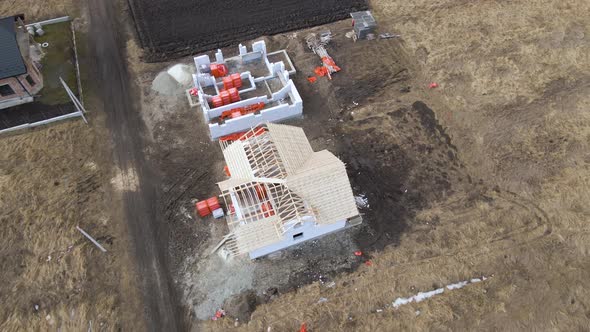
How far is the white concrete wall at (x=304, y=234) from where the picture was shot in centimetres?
2358

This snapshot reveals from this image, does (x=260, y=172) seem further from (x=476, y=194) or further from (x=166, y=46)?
(x=166, y=46)

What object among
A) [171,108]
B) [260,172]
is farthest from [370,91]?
[171,108]

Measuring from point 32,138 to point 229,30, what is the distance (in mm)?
18329

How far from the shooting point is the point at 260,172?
937 inches

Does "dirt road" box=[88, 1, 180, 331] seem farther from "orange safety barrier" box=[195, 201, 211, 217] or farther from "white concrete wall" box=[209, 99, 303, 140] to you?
"white concrete wall" box=[209, 99, 303, 140]

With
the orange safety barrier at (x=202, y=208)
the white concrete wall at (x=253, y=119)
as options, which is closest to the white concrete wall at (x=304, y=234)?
the orange safety barrier at (x=202, y=208)

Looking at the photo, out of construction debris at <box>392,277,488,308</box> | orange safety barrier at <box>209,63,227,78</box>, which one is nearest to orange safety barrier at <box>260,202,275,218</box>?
construction debris at <box>392,277,488,308</box>

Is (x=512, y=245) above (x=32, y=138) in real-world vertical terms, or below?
below

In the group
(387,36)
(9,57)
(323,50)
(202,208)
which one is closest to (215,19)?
(323,50)

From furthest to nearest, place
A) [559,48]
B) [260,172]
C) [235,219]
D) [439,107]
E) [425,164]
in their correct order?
[559,48] → [439,107] → [425,164] → [235,219] → [260,172]

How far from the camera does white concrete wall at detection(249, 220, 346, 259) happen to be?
23578 mm

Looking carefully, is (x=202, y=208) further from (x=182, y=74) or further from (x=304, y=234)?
(x=182, y=74)

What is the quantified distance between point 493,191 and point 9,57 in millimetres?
35979

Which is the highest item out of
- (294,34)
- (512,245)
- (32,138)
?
(294,34)
